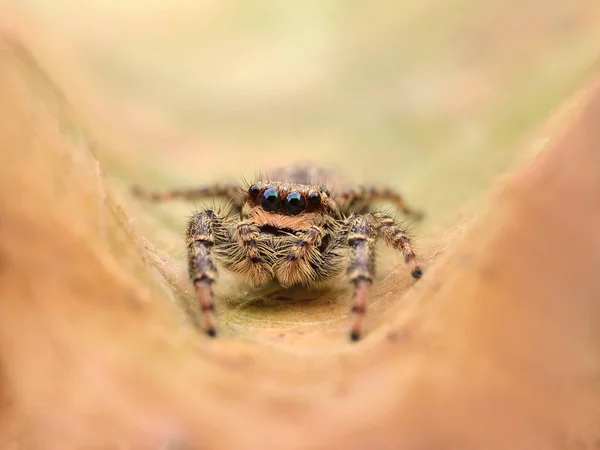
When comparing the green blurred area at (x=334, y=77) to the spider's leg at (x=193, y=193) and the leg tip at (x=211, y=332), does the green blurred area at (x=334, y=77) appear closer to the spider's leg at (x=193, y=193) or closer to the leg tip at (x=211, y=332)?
the spider's leg at (x=193, y=193)

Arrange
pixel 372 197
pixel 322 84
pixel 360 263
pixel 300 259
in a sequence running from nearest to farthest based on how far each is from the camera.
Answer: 1. pixel 360 263
2. pixel 300 259
3. pixel 372 197
4. pixel 322 84

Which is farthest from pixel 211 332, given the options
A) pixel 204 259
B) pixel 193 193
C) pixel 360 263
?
pixel 193 193

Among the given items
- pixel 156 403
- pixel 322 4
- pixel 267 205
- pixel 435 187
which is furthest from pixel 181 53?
pixel 156 403

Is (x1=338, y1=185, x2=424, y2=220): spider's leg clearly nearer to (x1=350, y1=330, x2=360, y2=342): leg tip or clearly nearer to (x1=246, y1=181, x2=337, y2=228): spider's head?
(x1=246, y1=181, x2=337, y2=228): spider's head

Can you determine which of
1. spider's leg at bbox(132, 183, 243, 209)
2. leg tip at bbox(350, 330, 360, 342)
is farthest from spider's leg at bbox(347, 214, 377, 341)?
spider's leg at bbox(132, 183, 243, 209)

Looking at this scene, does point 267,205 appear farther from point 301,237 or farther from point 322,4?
point 322,4

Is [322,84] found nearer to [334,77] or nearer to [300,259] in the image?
[334,77]
